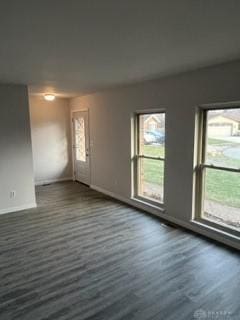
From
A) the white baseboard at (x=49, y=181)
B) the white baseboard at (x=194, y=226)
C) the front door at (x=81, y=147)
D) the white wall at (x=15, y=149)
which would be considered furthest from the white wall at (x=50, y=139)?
the white baseboard at (x=194, y=226)

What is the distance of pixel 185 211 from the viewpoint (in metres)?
3.88

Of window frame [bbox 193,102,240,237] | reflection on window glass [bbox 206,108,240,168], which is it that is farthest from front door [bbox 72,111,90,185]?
reflection on window glass [bbox 206,108,240,168]

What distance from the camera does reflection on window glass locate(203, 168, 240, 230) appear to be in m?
3.31

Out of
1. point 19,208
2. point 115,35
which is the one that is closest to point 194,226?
point 115,35

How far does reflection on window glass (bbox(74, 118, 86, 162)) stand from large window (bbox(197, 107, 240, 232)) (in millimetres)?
3820

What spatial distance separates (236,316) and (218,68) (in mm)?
2853

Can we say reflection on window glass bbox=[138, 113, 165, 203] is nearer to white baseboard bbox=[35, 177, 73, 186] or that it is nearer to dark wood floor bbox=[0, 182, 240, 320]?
dark wood floor bbox=[0, 182, 240, 320]

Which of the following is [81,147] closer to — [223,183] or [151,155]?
[151,155]

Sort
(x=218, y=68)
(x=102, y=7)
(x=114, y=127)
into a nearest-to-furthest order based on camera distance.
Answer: (x=102, y=7) < (x=218, y=68) < (x=114, y=127)

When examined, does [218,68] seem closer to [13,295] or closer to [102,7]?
[102,7]

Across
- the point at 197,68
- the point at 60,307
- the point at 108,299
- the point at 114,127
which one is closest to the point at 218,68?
the point at 197,68

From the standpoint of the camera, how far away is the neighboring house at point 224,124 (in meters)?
3.18

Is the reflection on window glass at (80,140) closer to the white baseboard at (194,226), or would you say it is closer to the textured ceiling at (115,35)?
the white baseboard at (194,226)

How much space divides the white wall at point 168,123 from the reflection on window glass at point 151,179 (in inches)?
10.7
